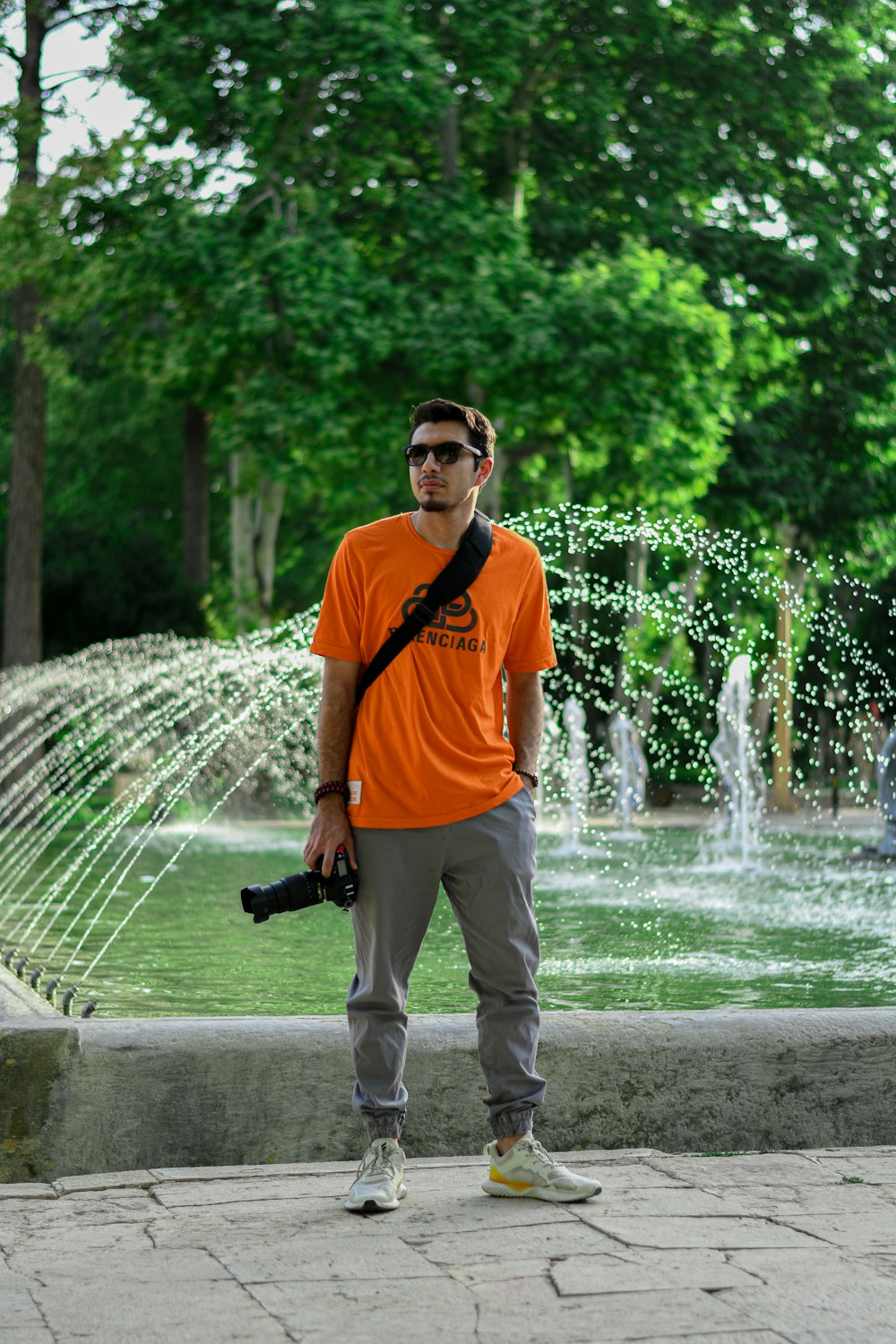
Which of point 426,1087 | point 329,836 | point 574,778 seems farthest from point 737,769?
point 329,836

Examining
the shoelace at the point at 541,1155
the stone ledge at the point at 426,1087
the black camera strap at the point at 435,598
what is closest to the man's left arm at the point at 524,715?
the black camera strap at the point at 435,598

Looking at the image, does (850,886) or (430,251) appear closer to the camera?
(850,886)

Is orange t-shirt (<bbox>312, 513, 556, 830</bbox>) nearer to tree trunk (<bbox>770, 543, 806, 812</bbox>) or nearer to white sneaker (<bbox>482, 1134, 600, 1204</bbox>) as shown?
white sneaker (<bbox>482, 1134, 600, 1204</bbox>)

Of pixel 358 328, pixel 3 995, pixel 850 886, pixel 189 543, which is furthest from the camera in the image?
pixel 189 543

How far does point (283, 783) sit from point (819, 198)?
10.2m

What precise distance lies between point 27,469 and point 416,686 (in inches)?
679

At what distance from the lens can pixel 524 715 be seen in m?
4.55

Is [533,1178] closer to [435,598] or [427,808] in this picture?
[427,808]

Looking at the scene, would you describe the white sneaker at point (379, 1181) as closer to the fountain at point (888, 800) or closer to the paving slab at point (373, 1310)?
the paving slab at point (373, 1310)

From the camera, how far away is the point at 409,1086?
4.62 metres

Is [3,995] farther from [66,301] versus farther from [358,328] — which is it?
[66,301]

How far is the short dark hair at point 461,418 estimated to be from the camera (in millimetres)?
4316

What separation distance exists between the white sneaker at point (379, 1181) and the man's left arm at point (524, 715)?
38.9 inches

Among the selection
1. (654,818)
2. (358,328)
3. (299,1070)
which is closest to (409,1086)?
(299,1070)
